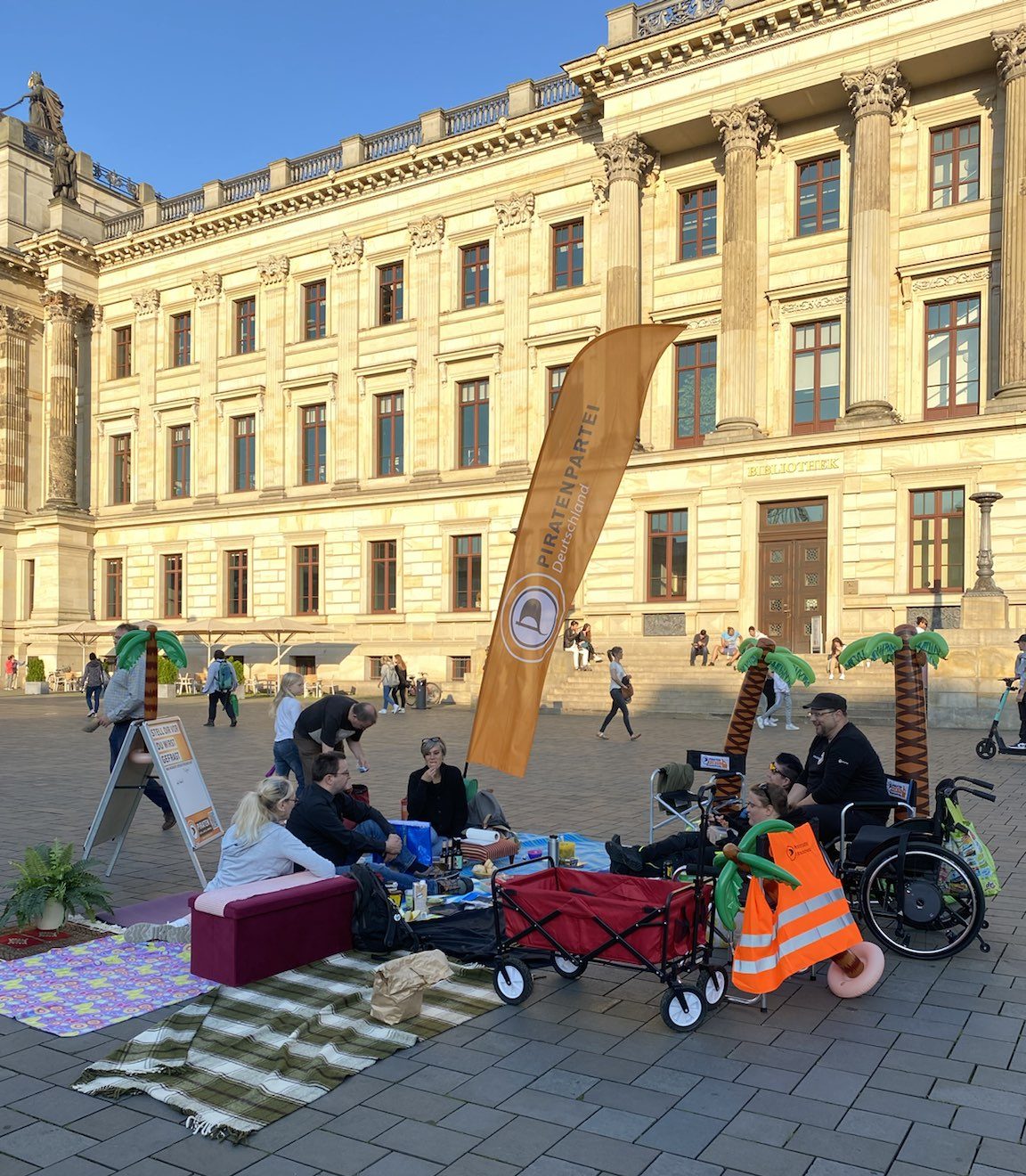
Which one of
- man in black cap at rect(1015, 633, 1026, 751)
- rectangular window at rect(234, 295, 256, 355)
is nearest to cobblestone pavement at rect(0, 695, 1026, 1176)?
man in black cap at rect(1015, 633, 1026, 751)

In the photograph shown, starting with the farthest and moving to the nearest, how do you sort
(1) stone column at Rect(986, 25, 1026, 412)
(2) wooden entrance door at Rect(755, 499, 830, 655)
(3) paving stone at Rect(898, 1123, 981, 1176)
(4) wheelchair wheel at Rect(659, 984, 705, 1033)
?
(2) wooden entrance door at Rect(755, 499, 830, 655)
(1) stone column at Rect(986, 25, 1026, 412)
(4) wheelchair wheel at Rect(659, 984, 705, 1033)
(3) paving stone at Rect(898, 1123, 981, 1176)

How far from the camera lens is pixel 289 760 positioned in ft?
32.8

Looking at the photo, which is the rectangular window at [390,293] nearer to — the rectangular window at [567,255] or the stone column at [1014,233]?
the rectangular window at [567,255]

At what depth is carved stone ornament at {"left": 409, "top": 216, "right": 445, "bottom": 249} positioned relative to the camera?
36.2 m

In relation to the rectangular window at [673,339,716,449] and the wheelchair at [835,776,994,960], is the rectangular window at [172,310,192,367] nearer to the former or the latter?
the rectangular window at [673,339,716,449]

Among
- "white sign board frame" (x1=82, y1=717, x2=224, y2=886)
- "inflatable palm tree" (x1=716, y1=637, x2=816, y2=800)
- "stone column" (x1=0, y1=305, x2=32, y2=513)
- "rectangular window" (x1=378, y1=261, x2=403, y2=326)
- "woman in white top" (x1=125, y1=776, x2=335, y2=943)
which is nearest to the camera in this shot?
"woman in white top" (x1=125, y1=776, x2=335, y2=943)

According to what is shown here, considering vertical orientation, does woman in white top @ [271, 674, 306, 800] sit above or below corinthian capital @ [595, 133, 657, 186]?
below

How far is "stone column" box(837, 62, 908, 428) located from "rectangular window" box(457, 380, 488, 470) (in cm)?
1272

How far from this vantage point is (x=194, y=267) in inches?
1678

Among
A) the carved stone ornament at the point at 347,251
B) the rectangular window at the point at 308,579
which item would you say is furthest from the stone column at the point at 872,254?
the rectangular window at the point at 308,579

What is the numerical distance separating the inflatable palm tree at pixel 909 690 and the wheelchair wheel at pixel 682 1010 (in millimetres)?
3175

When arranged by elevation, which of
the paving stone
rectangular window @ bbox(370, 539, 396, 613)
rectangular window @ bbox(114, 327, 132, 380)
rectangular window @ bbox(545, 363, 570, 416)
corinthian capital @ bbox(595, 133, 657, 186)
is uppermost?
corinthian capital @ bbox(595, 133, 657, 186)

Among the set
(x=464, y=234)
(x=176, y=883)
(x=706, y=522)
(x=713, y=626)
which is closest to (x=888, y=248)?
(x=706, y=522)

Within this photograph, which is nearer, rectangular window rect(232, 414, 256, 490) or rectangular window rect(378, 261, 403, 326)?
rectangular window rect(378, 261, 403, 326)
